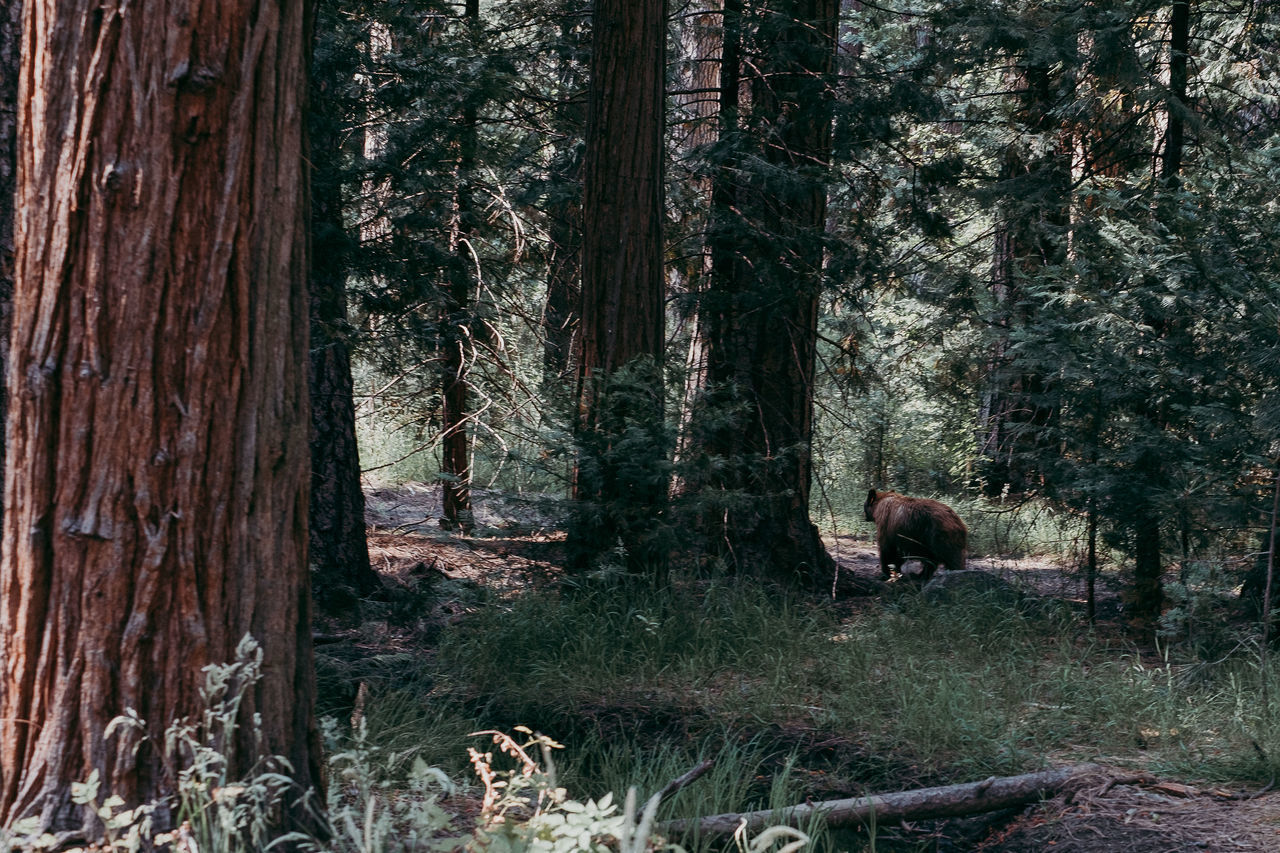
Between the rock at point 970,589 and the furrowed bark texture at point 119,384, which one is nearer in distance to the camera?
the furrowed bark texture at point 119,384

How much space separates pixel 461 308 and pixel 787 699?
4827mm

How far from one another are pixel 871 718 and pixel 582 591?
1.99m

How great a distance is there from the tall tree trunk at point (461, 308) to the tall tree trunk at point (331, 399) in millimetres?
783

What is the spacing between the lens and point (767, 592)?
748cm

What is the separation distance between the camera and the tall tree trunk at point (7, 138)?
3.71m

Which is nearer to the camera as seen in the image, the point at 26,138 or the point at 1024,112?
the point at 26,138

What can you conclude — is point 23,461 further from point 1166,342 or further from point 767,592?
point 1166,342

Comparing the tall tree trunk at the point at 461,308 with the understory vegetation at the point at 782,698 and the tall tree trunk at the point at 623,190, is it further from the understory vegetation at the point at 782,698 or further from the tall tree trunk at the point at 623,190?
the understory vegetation at the point at 782,698

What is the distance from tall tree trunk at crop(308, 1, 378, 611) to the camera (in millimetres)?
6836

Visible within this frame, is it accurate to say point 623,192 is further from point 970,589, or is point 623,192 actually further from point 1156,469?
point 1156,469

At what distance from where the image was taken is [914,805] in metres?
4.04

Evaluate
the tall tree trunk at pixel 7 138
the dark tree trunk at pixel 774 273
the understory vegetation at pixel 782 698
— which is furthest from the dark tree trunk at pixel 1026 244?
the tall tree trunk at pixel 7 138

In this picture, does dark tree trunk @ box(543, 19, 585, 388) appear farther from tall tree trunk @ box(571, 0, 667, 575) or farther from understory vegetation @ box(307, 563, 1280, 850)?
understory vegetation @ box(307, 563, 1280, 850)

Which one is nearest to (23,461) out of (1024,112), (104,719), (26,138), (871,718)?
(104,719)
